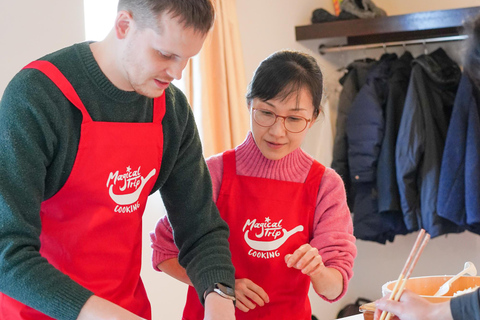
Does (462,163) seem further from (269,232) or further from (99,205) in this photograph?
(99,205)

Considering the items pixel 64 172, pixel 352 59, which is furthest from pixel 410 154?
pixel 64 172

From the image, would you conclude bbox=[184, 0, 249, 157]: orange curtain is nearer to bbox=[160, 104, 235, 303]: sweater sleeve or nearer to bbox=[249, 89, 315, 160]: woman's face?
bbox=[249, 89, 315, 160]: woman's face

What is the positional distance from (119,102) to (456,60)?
102 inches

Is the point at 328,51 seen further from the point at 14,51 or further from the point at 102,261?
the point at 102,261

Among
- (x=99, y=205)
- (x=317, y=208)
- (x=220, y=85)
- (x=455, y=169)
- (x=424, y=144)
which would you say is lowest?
(x=455, y=169)

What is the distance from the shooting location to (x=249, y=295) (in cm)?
129

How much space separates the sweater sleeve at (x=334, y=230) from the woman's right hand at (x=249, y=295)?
0.49 ft

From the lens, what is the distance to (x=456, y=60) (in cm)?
325

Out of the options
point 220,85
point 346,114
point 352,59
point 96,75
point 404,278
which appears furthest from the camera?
point 352,59

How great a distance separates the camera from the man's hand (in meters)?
1.09

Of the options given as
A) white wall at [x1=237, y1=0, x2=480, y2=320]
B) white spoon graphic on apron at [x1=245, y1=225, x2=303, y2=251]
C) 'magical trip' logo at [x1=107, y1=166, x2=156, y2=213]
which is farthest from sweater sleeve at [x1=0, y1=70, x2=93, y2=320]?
white wall at [x1=237, y1=0, x2=480, y2=320]

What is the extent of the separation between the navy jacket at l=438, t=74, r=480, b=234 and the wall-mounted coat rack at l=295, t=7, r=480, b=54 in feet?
1.02

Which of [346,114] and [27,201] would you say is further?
[346,114]

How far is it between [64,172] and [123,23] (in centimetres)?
27
